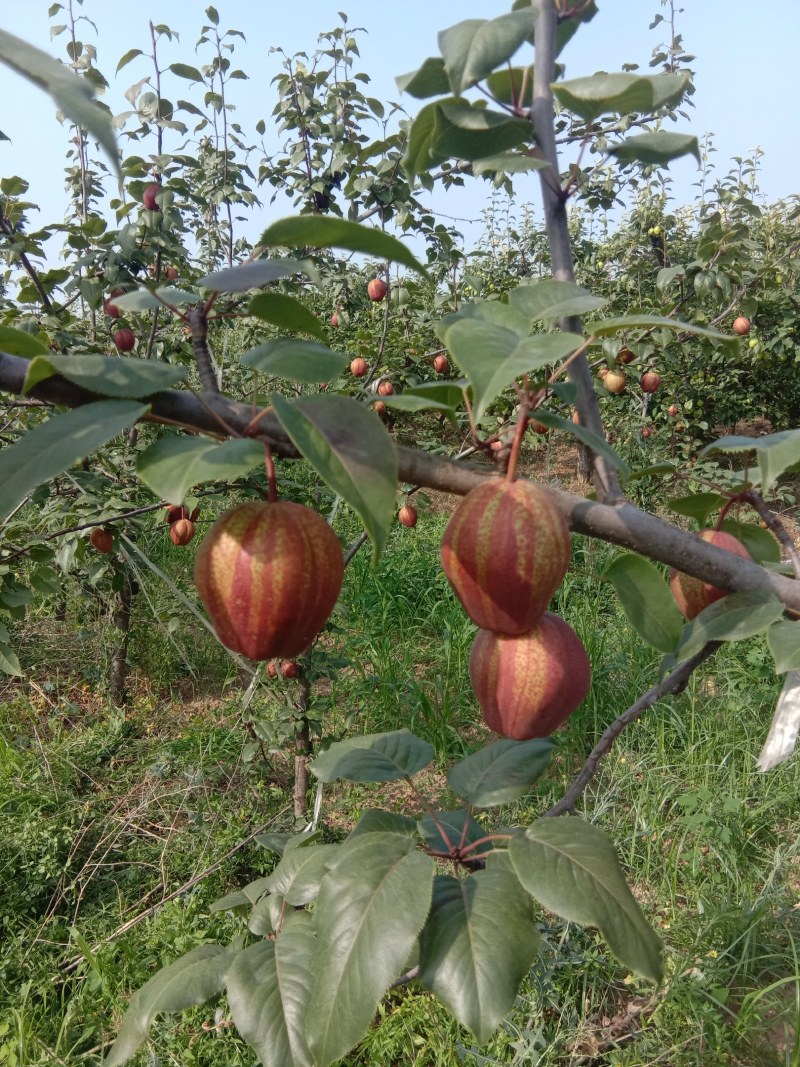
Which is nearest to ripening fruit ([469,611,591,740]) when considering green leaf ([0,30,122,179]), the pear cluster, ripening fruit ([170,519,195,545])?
the pear cluster

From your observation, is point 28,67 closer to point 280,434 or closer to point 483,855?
point 280,434

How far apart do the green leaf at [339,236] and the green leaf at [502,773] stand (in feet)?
1.97

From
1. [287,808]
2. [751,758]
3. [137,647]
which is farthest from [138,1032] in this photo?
[137,647]

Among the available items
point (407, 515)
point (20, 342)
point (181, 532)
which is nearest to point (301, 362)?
point (20, 342)

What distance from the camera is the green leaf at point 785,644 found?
0.60m

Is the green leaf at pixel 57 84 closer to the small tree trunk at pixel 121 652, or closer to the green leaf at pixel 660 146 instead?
the green leaf at pixel 660 146

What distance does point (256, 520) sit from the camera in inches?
22.7

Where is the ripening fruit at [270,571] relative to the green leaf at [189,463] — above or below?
below

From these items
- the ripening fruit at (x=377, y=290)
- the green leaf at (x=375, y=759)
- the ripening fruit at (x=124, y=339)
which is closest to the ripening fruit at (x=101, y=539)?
→ the ripening fruit at (x=124, y=339)

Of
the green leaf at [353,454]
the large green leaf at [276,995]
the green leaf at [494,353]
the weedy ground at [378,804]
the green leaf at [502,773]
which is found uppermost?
the green leaf at [494,353]

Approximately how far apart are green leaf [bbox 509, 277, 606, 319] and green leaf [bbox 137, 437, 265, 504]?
0.97 feet

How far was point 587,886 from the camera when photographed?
63 cm

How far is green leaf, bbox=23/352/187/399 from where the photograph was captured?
457 millimetres

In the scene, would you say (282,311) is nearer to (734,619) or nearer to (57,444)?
(57,444)
